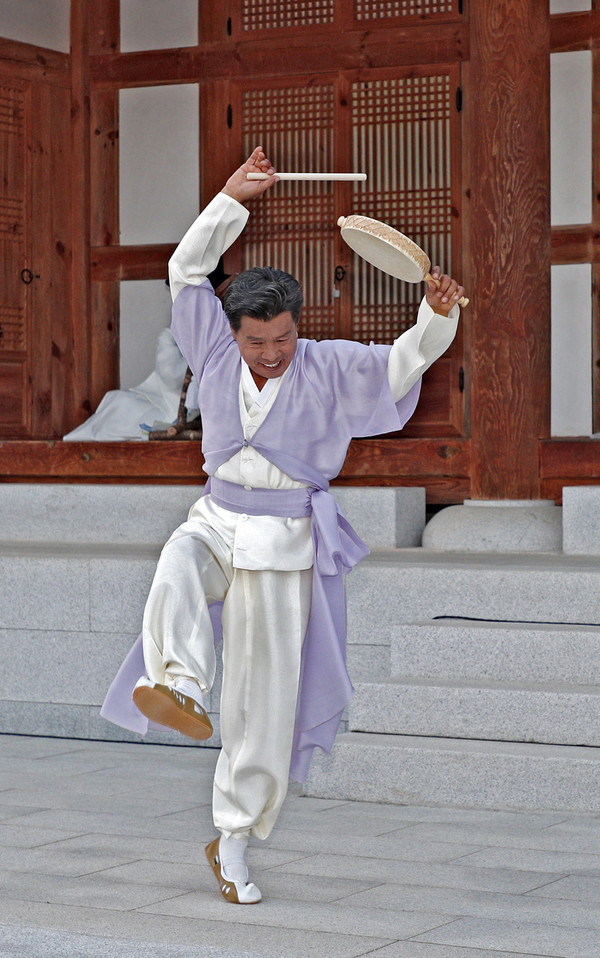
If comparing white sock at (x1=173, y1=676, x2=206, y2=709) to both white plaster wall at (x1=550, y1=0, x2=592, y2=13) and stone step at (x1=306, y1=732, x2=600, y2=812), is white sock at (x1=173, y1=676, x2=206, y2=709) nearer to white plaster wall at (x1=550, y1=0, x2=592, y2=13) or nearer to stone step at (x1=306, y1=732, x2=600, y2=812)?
stone step at (x1=306, y1=732, x2=600, y2=812)

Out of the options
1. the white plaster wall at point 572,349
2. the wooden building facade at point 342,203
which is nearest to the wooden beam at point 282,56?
the wooden building facade at point 342,203

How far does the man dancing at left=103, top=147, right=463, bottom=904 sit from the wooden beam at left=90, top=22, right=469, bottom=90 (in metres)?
4.35

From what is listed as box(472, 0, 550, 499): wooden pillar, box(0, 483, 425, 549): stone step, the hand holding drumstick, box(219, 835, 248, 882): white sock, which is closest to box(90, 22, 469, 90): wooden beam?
box(472, 0, 550, 499): wooden pillar

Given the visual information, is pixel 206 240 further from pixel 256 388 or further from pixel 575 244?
pixel 575 244

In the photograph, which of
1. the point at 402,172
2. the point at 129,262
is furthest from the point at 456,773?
the point at 129,262

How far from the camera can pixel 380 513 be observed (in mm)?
6719

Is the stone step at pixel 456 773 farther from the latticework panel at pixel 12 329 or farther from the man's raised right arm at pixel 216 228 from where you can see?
the latticework panel at pixel 12 329

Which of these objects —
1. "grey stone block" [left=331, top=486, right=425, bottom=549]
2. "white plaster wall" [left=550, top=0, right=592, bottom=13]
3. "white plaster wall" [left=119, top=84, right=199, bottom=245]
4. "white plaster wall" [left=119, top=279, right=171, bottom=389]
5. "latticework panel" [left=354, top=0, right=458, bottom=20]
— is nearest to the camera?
"grey stone block" [left=331, top=486, right=425, bottom=549]

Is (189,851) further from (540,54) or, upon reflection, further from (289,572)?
(540,54)

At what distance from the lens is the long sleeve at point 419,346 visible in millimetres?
3281

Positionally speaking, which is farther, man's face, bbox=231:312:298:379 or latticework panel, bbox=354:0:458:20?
latticework panel, bbox=354:0:458:20

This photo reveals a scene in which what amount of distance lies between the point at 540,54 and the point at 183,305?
353 centimetres

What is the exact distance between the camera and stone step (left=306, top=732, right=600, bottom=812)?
4.45 meters

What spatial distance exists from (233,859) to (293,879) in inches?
12.2
